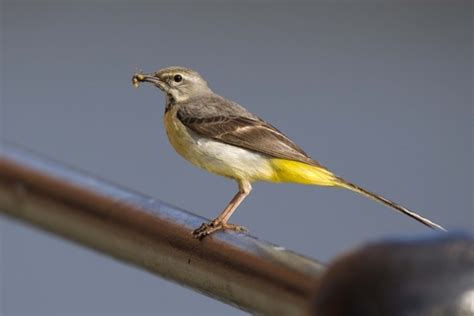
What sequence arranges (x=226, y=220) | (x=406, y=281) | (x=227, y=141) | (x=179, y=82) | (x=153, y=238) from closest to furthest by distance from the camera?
1. (x=406, y=281)
2. (x=153, y=238)
3. (x=226, y=220)
4. (x=227, y=141)
5. (x=179, y=82)

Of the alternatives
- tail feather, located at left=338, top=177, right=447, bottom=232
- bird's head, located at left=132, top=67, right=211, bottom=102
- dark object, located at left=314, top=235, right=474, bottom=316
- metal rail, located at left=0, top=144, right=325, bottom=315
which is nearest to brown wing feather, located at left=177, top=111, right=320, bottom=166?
bird's head, located at left=132, top=67, right=211, bottom=102

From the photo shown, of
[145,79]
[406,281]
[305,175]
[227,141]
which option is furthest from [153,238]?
[145,79]

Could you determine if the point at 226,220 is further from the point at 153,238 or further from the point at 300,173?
the point at 153,238

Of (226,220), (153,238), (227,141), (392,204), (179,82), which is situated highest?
(179,82)

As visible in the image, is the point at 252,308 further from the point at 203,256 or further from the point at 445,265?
the point at 445,265

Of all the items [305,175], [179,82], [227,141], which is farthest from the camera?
[179,82]

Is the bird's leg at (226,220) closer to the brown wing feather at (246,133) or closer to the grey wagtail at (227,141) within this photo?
the grey wagtail at (227,141)

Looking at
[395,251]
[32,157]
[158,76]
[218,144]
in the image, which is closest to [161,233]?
[32,157]
